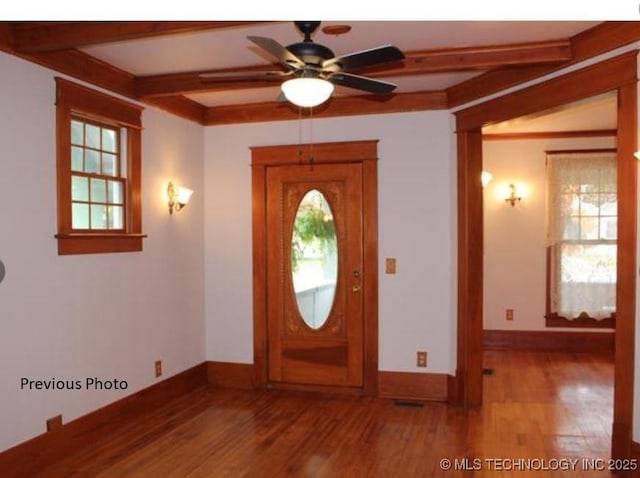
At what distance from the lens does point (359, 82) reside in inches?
112

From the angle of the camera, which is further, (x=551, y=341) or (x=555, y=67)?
(x=551, y=341)

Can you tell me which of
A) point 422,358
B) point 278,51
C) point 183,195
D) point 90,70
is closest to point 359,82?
point 278,51

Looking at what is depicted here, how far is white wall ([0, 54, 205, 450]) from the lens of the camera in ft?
9.90

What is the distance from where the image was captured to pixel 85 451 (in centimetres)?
347

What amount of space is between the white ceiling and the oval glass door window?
1.51 m

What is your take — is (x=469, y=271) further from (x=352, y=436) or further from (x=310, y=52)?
(x=310, y=52)

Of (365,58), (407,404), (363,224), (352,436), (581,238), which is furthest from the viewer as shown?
(581,238)

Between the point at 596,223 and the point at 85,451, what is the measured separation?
5.64 meters

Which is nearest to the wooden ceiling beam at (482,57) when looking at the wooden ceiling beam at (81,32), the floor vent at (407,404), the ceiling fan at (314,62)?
the ceiling fan at (314,62)

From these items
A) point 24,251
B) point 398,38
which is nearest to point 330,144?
point 398,38

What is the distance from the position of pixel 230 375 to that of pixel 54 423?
6.13 ft

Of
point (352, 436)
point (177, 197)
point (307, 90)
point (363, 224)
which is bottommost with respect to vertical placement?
point (352, 436)

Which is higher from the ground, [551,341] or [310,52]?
[310,52]

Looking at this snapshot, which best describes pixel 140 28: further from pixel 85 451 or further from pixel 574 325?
pixel 574 325
